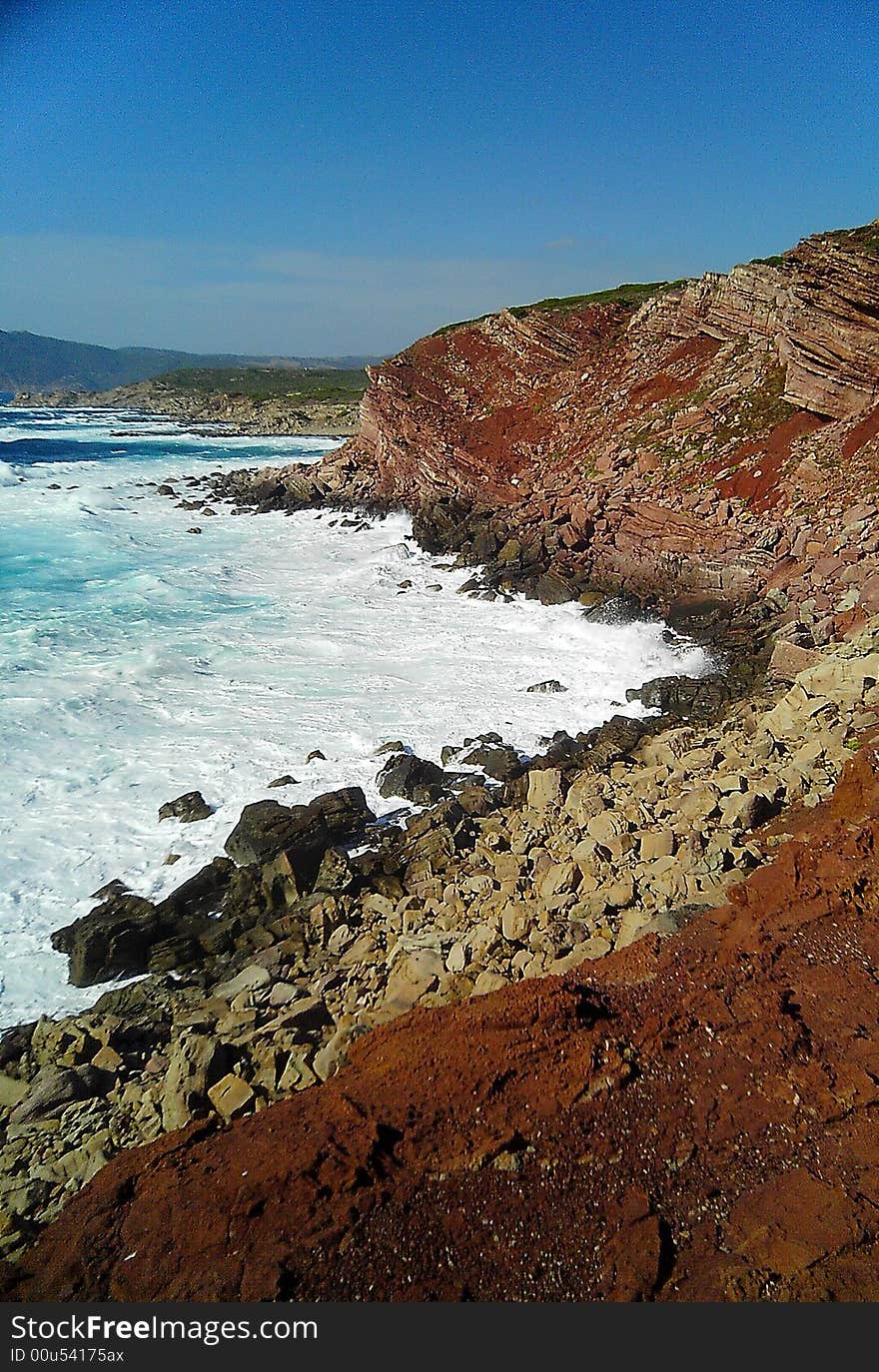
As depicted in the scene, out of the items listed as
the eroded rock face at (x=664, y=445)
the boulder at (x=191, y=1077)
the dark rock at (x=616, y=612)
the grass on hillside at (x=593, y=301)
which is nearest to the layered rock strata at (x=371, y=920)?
the boulder at (x=191, y=1077)

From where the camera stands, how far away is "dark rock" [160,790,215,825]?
40.2ft

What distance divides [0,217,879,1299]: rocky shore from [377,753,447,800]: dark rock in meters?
0.06

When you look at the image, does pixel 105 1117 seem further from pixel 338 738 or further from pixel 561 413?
pixel 561 413

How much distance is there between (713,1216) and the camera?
4.75 meters

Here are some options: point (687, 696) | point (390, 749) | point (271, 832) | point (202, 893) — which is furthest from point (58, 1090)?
point (687, 696)

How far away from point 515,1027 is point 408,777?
22.5ft

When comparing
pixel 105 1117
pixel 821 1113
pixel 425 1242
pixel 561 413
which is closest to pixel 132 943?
pixel 105 1117

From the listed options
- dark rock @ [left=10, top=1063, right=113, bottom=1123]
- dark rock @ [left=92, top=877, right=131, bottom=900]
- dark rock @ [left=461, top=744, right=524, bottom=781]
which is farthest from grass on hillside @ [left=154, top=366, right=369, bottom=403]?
dark rock @ [left=10, top=1063, right=113, bottom=1123]

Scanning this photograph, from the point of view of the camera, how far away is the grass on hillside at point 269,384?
A: 103619 millimetres

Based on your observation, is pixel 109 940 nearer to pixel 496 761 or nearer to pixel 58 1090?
pixel 58 1090

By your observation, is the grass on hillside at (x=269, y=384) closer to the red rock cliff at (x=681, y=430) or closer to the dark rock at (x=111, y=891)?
the red rock cliff at (x=681, y=430)

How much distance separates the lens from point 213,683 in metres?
17.1

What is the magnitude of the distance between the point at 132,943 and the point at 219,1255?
565 centimetres

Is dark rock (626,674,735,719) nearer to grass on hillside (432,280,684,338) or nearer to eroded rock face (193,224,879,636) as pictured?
eroded rock face (193,224,879,636)
